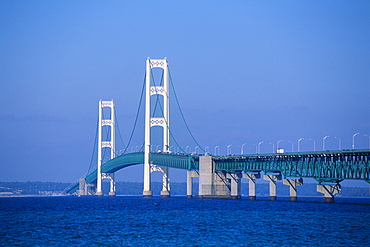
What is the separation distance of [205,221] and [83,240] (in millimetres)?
17941

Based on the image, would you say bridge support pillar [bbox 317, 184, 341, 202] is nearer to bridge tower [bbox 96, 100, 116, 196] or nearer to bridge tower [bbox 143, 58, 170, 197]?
bridge tower [bbox 143, 58, 170, 197]

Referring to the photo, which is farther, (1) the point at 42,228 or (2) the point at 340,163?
(2) the point at 340,163

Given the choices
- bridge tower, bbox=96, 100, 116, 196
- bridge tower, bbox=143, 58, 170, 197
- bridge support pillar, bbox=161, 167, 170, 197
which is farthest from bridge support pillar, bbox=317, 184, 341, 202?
bridge tower, bbox=96, 100, 116, 196

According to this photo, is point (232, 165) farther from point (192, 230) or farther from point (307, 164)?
point (192, 230)

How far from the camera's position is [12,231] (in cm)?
5250

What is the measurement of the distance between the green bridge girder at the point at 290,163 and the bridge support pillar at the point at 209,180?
3.58 feet

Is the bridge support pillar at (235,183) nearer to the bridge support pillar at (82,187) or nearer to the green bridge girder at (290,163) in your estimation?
the green bridge girder at (290,163)

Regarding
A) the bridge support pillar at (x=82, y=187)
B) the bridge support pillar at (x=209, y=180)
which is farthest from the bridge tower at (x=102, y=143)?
the bridge support pillar at (x=209, y=180)

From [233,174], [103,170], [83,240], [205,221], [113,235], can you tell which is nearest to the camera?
[83,240]

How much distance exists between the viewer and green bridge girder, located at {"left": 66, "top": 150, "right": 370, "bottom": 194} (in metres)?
89.2

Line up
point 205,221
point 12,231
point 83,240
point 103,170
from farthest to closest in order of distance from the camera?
1. point 103,170
2. point 205,221
3. point 12,231
4. point 83,240

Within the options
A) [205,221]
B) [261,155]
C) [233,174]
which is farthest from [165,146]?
[205,221]

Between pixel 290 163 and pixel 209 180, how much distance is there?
776 inches

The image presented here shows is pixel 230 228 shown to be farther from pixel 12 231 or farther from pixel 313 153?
pixel 313 153
